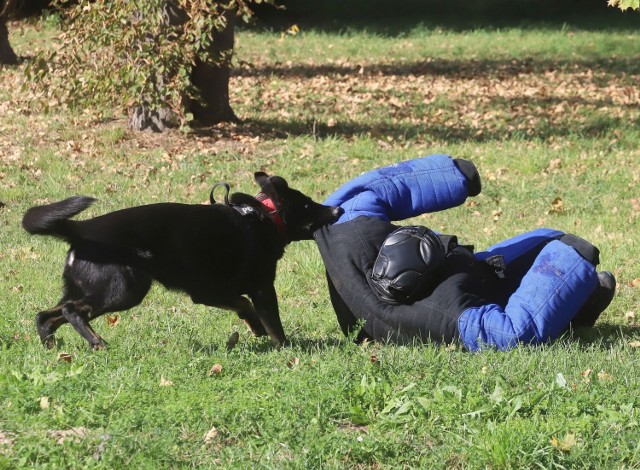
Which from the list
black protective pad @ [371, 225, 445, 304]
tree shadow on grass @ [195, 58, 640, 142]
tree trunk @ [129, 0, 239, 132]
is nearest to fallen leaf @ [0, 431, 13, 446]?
black protective pad @ [371, 225, 445, 304]

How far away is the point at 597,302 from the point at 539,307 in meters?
0.72

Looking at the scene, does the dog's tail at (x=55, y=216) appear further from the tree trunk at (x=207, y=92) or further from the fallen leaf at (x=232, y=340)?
the tree trunk at (x=207, y=92)

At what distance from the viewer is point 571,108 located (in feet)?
46.9

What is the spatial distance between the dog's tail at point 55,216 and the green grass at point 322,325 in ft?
2.08

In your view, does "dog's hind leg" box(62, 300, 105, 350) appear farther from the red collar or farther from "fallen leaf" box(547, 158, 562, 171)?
"fallen leaf" box(547, 158, 562, 171)

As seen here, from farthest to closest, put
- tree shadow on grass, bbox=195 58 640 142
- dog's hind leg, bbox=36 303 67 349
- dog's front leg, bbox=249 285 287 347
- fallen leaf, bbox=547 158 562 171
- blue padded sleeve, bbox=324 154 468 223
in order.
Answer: tree shadow on grass, bbox=195 58 640 142 < fallen leaf, bbox=547 158 562 171 < blue padded sleeve, bbox=324 154 468 223 < dog's front leg, bbox=249 285 287 347 < dog's hind leg, bbox=36 303 67 349

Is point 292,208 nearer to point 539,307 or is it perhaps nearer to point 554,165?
point 539,307

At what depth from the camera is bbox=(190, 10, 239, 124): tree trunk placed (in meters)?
11.8

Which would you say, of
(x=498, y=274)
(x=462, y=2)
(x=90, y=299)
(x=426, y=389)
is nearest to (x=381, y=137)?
(x=498, y=274)

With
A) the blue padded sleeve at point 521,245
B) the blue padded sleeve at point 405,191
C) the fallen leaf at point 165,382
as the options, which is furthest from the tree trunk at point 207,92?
the fallen leaf at point 165,382

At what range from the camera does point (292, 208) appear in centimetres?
600

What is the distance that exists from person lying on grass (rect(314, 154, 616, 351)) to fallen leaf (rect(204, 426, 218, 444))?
4.89ft

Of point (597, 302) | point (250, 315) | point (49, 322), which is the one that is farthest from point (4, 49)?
point (597, 302)

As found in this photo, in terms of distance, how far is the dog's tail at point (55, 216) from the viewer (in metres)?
5.00
